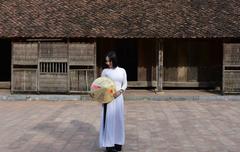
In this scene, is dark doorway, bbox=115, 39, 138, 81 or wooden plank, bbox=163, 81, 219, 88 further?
dark doorway, bbox=115, 39, 138, 81

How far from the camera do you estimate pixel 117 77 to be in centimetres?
888

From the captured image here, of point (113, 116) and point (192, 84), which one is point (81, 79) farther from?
point (113, 116)

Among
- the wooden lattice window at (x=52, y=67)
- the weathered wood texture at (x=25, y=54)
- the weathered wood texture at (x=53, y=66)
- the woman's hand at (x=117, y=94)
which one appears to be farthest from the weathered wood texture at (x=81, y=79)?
the woman's hand at (x=117, y=94)

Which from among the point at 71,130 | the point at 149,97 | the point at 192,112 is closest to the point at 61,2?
the point at 149,97

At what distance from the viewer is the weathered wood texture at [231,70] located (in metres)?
18.2

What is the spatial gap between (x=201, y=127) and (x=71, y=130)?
125 inches

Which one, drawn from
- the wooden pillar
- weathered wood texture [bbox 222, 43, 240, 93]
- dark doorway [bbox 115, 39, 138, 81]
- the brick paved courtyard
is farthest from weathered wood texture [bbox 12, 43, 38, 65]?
weathered wood texture [bbox 222, 43, 240, 93]

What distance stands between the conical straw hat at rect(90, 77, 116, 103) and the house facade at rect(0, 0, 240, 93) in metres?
9.25

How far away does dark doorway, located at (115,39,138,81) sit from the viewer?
2048 cm

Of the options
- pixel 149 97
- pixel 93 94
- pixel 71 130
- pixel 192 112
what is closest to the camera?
pixel 93 94

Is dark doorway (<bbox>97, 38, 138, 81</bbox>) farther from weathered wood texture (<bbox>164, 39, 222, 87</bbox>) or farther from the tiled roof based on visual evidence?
the tiled roof

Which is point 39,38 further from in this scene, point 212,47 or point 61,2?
point 212,47

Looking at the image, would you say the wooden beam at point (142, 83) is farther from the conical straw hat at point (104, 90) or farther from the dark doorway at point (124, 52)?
the conical straw hat at point (104, 90)

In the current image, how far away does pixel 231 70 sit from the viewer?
18.3 m
